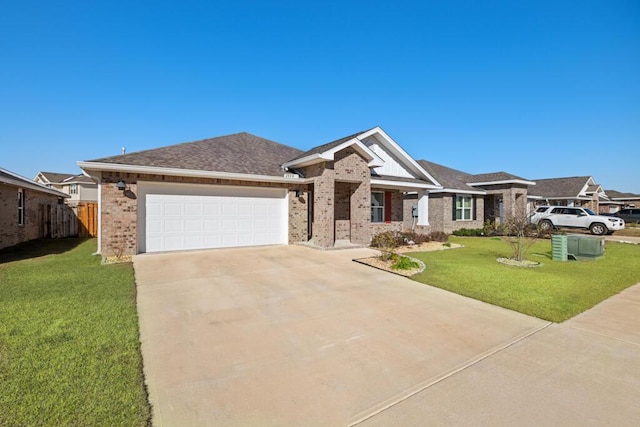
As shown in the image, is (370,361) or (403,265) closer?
(370,361)

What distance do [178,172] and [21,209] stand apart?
9.77 m

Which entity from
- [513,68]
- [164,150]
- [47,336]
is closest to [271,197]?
[164,150]

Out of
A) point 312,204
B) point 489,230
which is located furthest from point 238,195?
point 489,230

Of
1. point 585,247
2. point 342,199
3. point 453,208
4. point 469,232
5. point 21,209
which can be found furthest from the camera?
point 453,208

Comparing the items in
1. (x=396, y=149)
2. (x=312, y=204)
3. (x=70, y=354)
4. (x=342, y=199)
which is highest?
(x=396, y=149)

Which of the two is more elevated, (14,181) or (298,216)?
(14,181)

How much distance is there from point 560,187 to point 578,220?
1342cm

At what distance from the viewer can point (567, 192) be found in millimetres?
30406

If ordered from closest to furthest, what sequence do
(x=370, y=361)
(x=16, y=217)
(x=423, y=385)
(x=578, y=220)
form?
(x=423, y=385) → (x=370, y=361) → (x=16, y=217) → (x=578, y=220)

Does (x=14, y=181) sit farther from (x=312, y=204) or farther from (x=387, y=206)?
(x=387, y=206)

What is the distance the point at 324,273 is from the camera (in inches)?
328

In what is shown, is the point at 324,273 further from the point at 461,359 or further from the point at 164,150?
the point at 164,150

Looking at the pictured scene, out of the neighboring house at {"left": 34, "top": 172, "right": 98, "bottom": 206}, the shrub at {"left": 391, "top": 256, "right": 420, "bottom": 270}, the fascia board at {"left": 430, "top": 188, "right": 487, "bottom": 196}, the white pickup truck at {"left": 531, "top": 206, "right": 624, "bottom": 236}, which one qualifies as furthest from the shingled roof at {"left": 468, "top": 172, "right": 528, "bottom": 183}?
the neighboring house at {"left": 34, "top": 172, "right": 98, "bottom": 206}

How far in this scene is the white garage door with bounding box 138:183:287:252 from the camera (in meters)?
11.1
